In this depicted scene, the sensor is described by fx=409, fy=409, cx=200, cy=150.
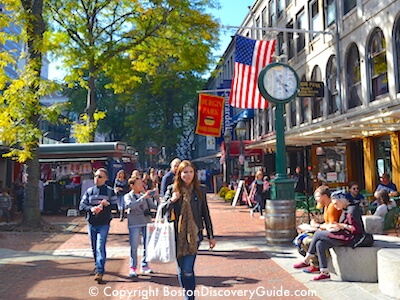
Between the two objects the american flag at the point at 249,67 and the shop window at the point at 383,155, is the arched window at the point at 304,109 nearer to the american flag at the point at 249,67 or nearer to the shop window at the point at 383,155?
the american flag at the point at 249,67

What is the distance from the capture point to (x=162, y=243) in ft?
14.3

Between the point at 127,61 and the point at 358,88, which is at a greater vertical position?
the point at 127,61

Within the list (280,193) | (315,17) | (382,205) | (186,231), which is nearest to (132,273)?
(186,231)

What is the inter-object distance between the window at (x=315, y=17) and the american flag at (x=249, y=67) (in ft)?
19.0

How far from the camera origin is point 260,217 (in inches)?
547

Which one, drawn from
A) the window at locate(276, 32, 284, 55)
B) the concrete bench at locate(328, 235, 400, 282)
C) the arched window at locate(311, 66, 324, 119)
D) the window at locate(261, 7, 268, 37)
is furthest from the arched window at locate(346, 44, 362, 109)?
the window at locate(261, 7, 268, 37)

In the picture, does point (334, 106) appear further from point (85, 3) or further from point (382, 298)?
point (382, 298)

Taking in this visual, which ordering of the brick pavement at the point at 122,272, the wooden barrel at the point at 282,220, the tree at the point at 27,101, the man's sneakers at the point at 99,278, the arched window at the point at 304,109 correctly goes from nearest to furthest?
the brick pavement at the point at 122,272 < the man's sneakers at the point at 99,278 < the wooden barrel at the point at 282,220 < the tree at the point at 27,101 < the arched window at the point at 304,109

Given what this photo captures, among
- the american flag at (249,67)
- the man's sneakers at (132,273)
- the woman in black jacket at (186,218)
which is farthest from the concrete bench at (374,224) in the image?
the american flag at (249,67)

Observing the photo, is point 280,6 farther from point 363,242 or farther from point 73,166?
point 363,242

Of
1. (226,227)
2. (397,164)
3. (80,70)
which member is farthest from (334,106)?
(80,70)

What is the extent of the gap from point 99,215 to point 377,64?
12.2 m

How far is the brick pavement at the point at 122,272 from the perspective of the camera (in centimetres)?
560

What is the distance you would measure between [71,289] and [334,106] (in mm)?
15001
